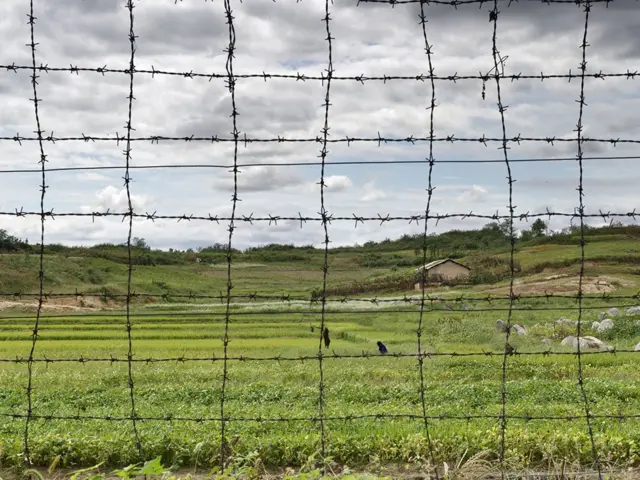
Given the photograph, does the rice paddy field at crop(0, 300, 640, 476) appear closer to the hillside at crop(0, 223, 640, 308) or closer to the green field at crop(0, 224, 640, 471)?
the green field at crop(0, 224, 640, 471)

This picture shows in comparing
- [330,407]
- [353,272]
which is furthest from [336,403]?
[353,272]

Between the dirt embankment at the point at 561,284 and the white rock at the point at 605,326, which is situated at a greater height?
the dirt embankment at the point at 561,284

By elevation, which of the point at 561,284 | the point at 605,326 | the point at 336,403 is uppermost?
the point at 561,284

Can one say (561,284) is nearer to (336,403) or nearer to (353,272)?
(353,272)

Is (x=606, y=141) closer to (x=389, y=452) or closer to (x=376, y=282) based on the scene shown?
(x=389, y=452)

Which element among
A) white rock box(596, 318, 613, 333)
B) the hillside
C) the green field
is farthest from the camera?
the hillside

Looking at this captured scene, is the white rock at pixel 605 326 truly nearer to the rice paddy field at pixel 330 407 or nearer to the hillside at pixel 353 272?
the rice paddy field at pixel 330 407

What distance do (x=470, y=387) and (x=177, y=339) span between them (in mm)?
17383

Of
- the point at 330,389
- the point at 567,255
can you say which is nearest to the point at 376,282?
the point at 567,255

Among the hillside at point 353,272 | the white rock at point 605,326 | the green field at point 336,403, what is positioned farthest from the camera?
the hillside at point 353,272

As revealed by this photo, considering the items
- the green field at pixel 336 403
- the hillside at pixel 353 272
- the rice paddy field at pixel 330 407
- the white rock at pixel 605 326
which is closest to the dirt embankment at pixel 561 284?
the hillside at pixel 353 272

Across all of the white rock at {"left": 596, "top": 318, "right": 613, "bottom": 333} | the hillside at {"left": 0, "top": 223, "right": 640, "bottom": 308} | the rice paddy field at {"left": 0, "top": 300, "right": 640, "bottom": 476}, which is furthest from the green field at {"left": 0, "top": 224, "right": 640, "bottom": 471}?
the hillside at {"left": 0, "top": 223, "right": 640, "bottom": 308}

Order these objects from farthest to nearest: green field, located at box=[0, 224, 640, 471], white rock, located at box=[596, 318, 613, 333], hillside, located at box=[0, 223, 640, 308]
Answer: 1. hillside, located at box=[0, 223, 640, 308]
2. white rock, located at box=[596, 318, 613, 333]
3. green field, located at box=[0, 224, 640, 471]

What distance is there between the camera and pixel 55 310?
42.0 meters
